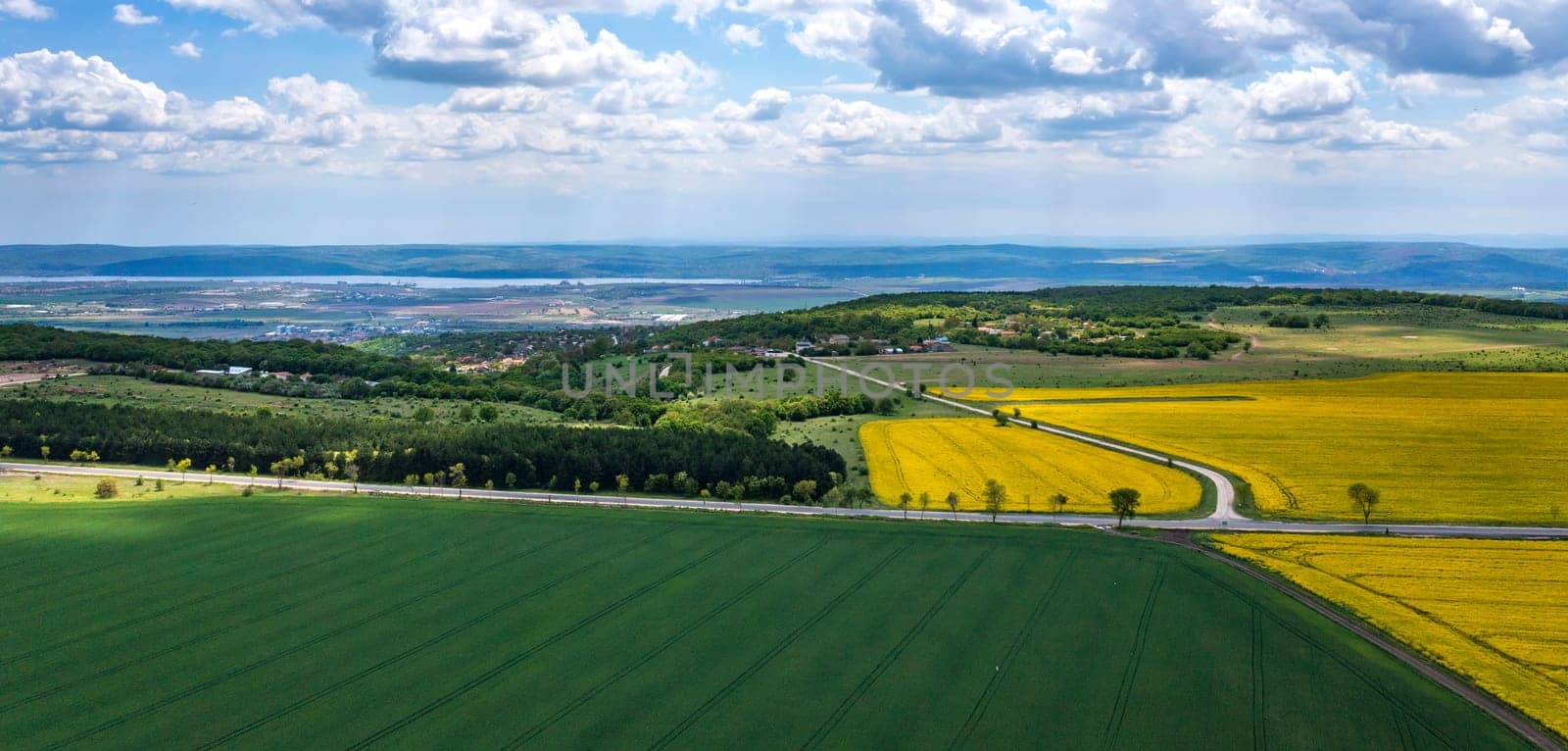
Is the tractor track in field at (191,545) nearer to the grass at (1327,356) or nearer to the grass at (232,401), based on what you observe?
the grass at (232,401)

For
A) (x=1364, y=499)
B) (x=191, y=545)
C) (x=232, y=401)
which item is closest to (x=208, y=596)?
(x=191, y=545)

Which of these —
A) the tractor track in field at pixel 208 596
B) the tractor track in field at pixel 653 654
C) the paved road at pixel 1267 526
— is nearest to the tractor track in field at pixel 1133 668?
the paved road at pixel 1267 526

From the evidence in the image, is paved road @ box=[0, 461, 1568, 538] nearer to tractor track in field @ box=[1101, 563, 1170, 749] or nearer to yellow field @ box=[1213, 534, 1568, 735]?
yellow field @ box=[1213, 534, 1568, 735]

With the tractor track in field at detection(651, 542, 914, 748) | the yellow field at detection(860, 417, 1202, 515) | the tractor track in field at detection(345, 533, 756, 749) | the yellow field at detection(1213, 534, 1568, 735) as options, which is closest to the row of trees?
the yellow field at detection(860, 417, 1202, 515)

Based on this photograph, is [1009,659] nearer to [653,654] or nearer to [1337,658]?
[1337,658]

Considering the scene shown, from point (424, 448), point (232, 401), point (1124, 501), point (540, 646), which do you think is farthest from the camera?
point (232, 401)

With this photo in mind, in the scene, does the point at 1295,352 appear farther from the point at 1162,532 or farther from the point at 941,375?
the point at 1162,532
